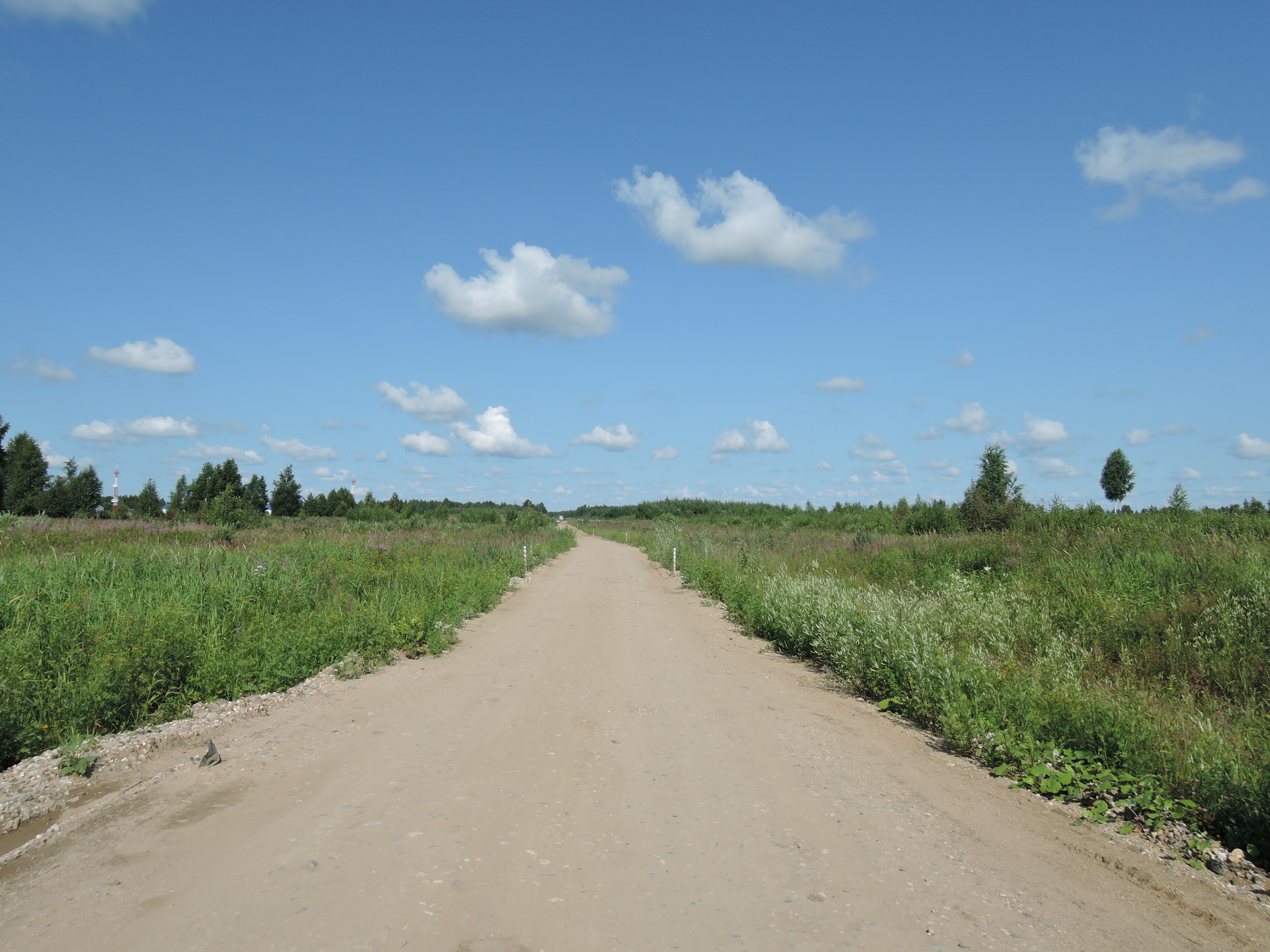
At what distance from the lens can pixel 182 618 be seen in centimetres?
803

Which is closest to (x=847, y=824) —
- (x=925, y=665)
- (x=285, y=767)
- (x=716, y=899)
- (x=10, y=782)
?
(x=716, y=899)

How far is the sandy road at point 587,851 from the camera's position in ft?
10.3

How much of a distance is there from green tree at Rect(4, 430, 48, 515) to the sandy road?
174ft

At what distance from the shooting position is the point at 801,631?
1044cm

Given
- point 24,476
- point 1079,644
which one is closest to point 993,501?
point 1079,644

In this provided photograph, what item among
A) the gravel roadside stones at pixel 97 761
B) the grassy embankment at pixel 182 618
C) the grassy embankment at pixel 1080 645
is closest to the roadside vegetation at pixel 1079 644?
the grassy embankment at pixel 1080 645

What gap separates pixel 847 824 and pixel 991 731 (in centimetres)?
250

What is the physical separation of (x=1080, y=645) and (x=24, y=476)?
63380mm

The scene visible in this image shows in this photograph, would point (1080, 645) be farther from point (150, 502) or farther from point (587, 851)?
point (150, 502)

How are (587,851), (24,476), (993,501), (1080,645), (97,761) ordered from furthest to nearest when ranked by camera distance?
(24,476) < (993,501) < (1080,645) < (97,761) < (587,851)

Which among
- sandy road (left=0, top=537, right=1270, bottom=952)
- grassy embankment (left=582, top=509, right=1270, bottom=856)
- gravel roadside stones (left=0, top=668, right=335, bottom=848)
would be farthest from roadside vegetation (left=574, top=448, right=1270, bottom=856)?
gravel roadside stones (left=0, top=668, right=335, bottom=848)

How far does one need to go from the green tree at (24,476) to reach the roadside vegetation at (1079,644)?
169 ft

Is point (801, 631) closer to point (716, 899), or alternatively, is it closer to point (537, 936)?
point (716, 899)

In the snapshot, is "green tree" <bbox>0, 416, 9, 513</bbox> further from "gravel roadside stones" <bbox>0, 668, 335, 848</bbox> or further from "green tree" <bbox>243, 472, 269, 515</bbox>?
"gravel roadside stones" <bbox>0, 668, 335, 848</bbox>
